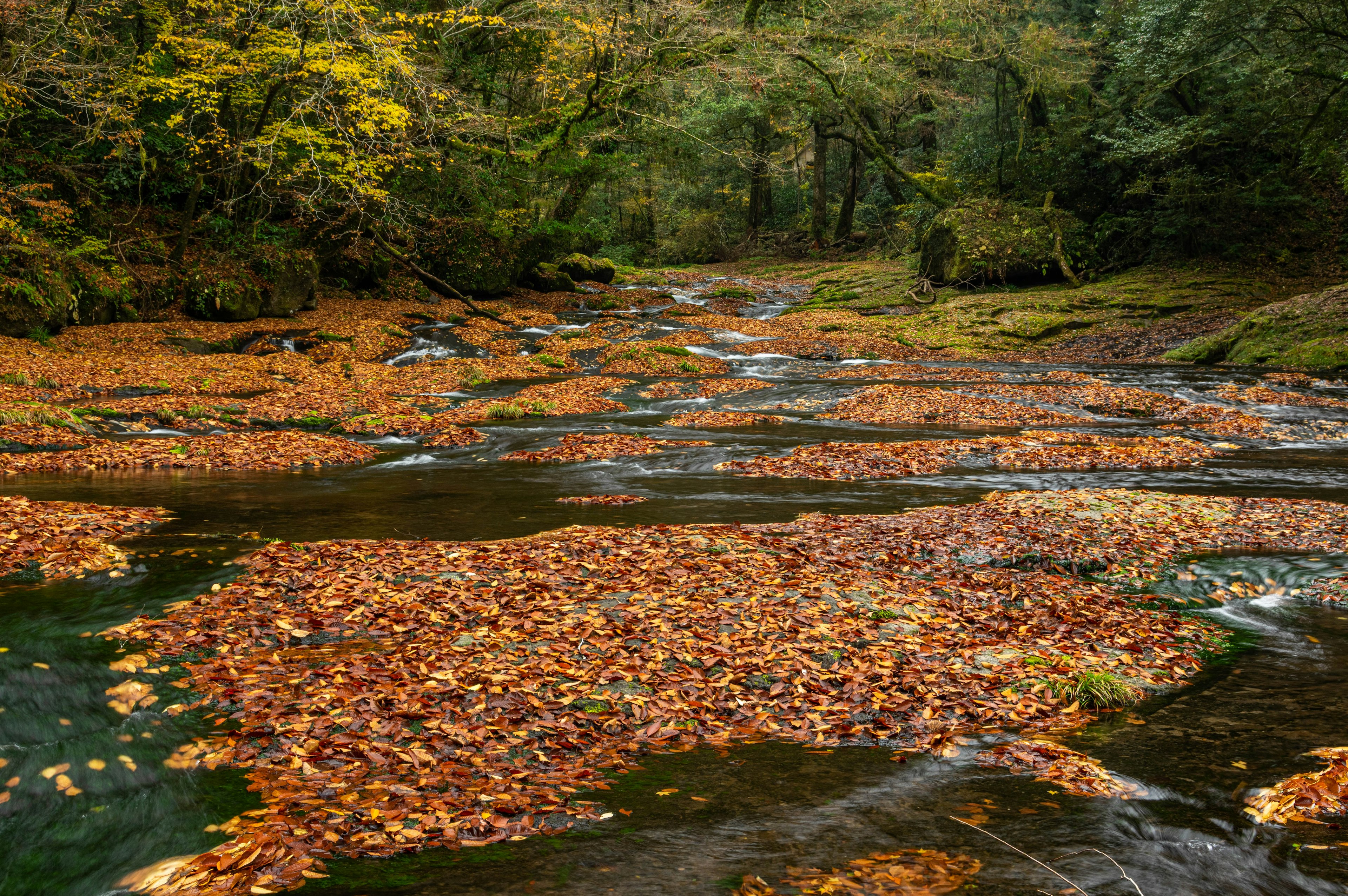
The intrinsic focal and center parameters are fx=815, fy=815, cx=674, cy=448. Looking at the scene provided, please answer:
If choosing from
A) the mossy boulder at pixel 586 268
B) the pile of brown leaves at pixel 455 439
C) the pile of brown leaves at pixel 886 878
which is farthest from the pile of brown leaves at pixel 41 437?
the mossy boulder at pixel 586 268

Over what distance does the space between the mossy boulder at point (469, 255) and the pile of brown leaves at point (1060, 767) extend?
27220 millimetres

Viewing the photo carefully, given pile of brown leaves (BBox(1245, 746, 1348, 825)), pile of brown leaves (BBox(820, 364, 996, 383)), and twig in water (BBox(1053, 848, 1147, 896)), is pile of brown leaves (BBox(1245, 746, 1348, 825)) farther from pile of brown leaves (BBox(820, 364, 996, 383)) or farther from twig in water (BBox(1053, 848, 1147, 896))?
pile of brown leaves (BBox(820, 364, 996, 383))

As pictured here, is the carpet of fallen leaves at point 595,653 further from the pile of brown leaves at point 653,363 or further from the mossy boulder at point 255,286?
the mossy boulder at point 255,286

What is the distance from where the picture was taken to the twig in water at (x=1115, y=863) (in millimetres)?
3393

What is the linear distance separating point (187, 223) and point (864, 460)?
19.5m

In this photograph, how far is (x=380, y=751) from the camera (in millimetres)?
4457

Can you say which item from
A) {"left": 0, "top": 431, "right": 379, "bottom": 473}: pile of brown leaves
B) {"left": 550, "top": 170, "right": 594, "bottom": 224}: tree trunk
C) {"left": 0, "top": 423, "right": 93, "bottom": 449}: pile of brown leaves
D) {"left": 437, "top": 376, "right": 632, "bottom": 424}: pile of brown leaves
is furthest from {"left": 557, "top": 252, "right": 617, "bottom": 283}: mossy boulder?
A: {"left": 0, "top": 423, "right": 93, "bottom": 449}: pile of brown leaves

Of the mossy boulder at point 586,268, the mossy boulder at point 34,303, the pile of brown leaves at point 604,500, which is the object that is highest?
the mossy boulder at point 586,268

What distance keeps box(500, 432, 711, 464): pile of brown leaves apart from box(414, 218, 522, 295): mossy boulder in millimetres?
16569

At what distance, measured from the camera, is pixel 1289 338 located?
21.7 metres

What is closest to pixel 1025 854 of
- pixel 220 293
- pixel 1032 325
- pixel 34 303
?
pixel 34 303

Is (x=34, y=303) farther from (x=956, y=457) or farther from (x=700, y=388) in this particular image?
(x=956, y=457)

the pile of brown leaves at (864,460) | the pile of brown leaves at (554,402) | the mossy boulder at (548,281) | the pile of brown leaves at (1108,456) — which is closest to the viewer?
the pile of brown leaves at (864,460)

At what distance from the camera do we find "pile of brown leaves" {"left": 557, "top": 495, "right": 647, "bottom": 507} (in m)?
10.6
